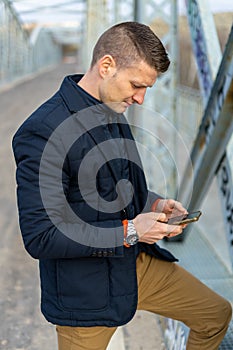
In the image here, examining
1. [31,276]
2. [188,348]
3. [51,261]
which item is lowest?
[31,276]

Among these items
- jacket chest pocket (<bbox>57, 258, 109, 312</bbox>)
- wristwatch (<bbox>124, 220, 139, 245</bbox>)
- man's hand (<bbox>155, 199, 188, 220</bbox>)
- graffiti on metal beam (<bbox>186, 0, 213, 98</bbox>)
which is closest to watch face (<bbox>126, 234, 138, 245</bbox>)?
wristwatch (<bbox>124, 220, 139, 245</bbox>)

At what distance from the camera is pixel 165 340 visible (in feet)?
10.2

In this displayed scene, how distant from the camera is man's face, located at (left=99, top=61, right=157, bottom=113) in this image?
5.72ft

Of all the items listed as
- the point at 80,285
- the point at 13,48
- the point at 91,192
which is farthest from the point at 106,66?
the point at 13,48

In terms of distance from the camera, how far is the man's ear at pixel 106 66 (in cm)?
174

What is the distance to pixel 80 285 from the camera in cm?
182

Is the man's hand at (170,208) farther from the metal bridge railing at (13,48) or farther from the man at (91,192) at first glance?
the metal bridge railing at (13,48)

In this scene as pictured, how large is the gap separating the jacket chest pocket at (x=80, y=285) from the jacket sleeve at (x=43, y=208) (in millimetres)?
140

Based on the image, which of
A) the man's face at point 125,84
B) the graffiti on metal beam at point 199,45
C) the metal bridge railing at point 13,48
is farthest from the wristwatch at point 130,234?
the metal bridge railing at point 13,48

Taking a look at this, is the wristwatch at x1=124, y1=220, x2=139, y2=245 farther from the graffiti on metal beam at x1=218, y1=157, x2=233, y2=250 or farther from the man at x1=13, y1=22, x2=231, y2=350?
the graffiti on metal beam at x1=218, y1=157, x2=233, y2=250

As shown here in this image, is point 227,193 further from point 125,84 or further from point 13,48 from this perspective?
point 13,48

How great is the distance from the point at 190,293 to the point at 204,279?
1.34m

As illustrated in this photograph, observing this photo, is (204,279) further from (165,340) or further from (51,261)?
(51,261)

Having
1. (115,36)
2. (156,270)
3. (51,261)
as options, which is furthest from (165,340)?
(115,36)
